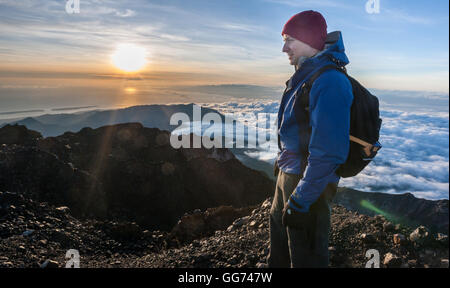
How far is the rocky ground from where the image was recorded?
520 centimetres

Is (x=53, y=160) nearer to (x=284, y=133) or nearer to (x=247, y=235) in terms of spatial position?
(x=247, y=235)

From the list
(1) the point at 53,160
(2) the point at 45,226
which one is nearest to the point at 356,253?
(2) the point at 45,226

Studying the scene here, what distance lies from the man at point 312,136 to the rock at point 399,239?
3679 mm

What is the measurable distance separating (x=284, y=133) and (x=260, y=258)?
128 inches

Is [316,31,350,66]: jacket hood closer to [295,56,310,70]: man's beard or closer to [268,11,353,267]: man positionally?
[268,11,353,267]: man

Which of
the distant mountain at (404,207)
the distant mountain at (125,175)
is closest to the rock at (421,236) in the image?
the distant mountain at (125,175)

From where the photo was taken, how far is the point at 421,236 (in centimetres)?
530

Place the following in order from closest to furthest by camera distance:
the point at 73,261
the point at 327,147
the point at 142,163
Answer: the point at 327,147 → the point at 73,261 → the point at 142,163

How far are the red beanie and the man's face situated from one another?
1.3 inches

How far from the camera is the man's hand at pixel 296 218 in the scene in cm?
236

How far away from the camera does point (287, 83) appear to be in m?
2.67

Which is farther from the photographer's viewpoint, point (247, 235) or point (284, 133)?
point (247, 235)

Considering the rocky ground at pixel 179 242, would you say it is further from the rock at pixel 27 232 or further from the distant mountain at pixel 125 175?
the distant mountain at pixel 125 175
